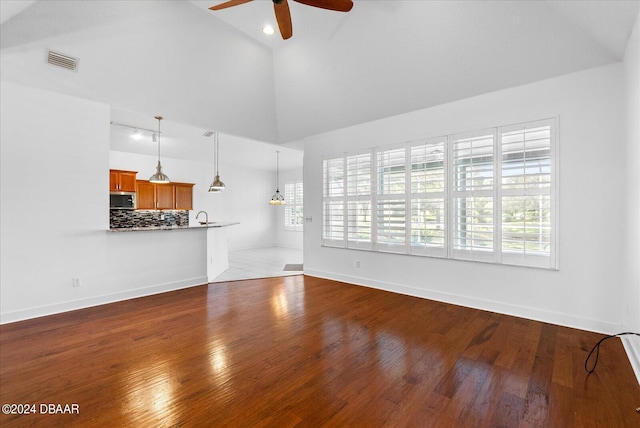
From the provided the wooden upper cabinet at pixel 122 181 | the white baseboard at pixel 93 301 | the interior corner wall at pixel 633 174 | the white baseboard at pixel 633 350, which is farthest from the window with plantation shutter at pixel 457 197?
the wooden upper cabinet at pixel 122 181

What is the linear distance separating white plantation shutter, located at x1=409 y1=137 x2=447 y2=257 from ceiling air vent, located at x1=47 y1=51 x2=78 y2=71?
4452 millimetres

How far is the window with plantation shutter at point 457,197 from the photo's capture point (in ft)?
10.8

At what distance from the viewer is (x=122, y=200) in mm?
7137

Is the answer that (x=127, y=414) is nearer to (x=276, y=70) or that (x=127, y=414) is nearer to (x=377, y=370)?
(x=377, y=370)

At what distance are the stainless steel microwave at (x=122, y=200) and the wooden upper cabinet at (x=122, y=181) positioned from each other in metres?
0.12

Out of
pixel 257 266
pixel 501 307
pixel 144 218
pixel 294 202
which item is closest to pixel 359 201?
pixel 501 307

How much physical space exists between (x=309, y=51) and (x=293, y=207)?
22.1 ft

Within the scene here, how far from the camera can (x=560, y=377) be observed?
2191 mm

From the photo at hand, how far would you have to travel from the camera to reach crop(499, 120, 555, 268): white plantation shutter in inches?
127

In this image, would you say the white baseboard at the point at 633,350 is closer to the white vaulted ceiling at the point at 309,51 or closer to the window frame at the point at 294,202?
the white vaulted ceiling at the point at 309,51

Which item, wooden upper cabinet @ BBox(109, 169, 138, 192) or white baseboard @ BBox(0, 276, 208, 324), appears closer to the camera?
white baseboard @ BBox(0, 276, 208, 324)

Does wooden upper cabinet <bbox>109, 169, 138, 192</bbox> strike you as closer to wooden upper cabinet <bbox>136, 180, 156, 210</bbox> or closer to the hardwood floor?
wooden upper cabinet <bbox>136, 180, 156, 210</bbox>

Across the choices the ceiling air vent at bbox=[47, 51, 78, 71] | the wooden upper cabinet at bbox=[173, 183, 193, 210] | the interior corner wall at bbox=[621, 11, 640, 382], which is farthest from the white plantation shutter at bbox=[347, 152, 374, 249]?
the wooden upper cabinet at bbox=[173, 183, 193, 210]

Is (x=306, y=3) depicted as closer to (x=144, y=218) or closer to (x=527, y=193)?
(x=527, y=193)
